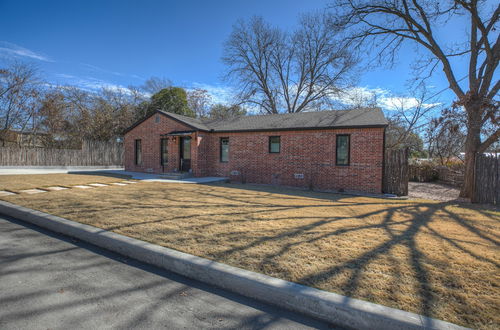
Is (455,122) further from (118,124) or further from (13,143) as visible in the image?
(13,143)

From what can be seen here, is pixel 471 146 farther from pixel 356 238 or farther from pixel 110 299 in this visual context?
pixel 110 299

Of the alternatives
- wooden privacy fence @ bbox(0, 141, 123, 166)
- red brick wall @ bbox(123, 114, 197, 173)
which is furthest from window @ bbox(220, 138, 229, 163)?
wooden privacy fence @ bbox(0, 141, 123, 166)

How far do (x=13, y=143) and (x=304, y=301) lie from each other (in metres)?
26.6

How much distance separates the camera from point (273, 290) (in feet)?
Result: 8.25

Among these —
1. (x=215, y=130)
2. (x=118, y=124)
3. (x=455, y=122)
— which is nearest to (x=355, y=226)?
(x=455, y=122)

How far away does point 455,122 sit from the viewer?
421 inches

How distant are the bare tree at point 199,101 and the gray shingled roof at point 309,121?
56.2ft

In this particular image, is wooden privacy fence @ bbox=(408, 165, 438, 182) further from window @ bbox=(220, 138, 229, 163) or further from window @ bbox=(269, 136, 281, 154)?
window @ bbox=(220, 138, 229, 163)

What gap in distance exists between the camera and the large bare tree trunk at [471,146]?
8961mm

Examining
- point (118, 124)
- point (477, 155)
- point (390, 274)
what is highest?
point (118, 124)

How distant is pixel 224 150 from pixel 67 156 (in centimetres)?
1448

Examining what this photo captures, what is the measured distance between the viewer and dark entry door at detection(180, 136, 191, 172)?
564 inches


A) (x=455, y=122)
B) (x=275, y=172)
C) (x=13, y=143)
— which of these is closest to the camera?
(x=455, y=122)

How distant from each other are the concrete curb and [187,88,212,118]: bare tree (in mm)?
29120
